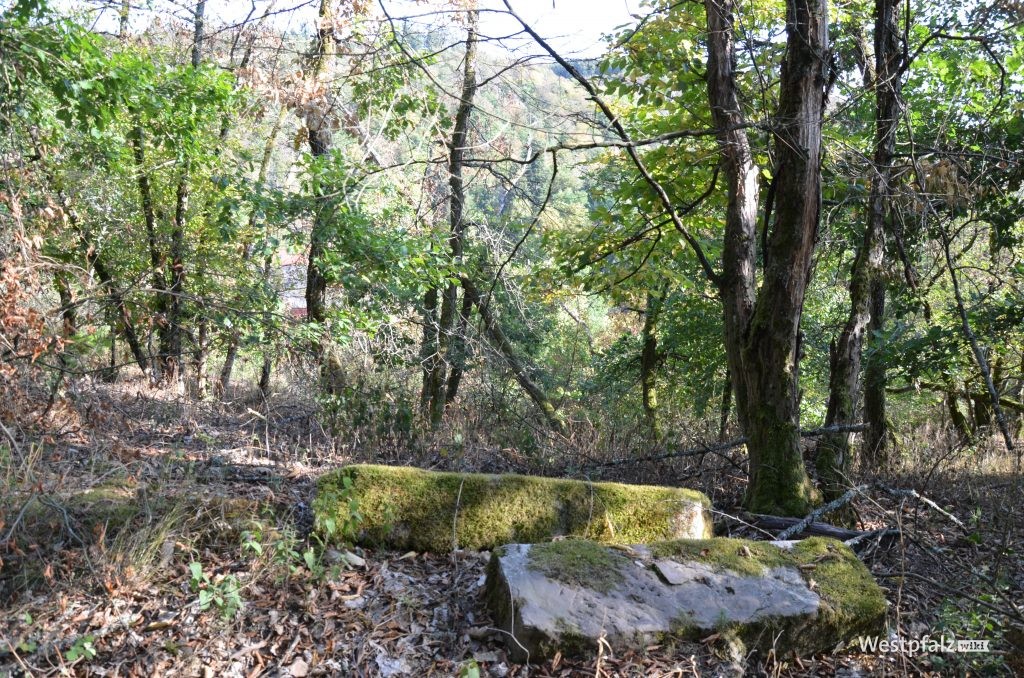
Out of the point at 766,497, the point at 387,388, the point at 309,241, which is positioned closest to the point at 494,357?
the point at 387,388

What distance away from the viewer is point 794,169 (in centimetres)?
508

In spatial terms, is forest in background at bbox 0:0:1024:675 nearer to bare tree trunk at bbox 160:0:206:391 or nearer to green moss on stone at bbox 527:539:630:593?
bare tree trunk at bbox 160:0:206:391

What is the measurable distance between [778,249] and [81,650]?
4.96 meters

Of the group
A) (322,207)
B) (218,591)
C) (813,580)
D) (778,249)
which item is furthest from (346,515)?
(322,207)

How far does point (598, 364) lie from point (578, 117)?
11.3m

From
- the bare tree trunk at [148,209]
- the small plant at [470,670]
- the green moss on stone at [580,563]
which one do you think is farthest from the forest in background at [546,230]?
the small plant at [470,670]

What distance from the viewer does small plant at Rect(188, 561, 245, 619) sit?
351cm

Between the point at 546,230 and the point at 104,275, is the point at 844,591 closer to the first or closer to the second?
the point at 546,230

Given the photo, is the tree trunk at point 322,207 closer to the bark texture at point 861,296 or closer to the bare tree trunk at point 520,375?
the bare tree trunk at point 520,375

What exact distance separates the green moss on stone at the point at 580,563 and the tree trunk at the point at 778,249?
1.97 meters

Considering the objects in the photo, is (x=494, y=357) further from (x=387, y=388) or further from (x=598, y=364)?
(x=598, y=364)

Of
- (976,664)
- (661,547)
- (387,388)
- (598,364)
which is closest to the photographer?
(976,664)

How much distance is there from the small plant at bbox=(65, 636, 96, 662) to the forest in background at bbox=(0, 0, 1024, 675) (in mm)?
825

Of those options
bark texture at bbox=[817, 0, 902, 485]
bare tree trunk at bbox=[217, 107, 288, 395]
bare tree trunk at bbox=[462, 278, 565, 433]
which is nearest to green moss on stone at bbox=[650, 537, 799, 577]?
bark texture at bbox=[817, 0, 902, 485]
